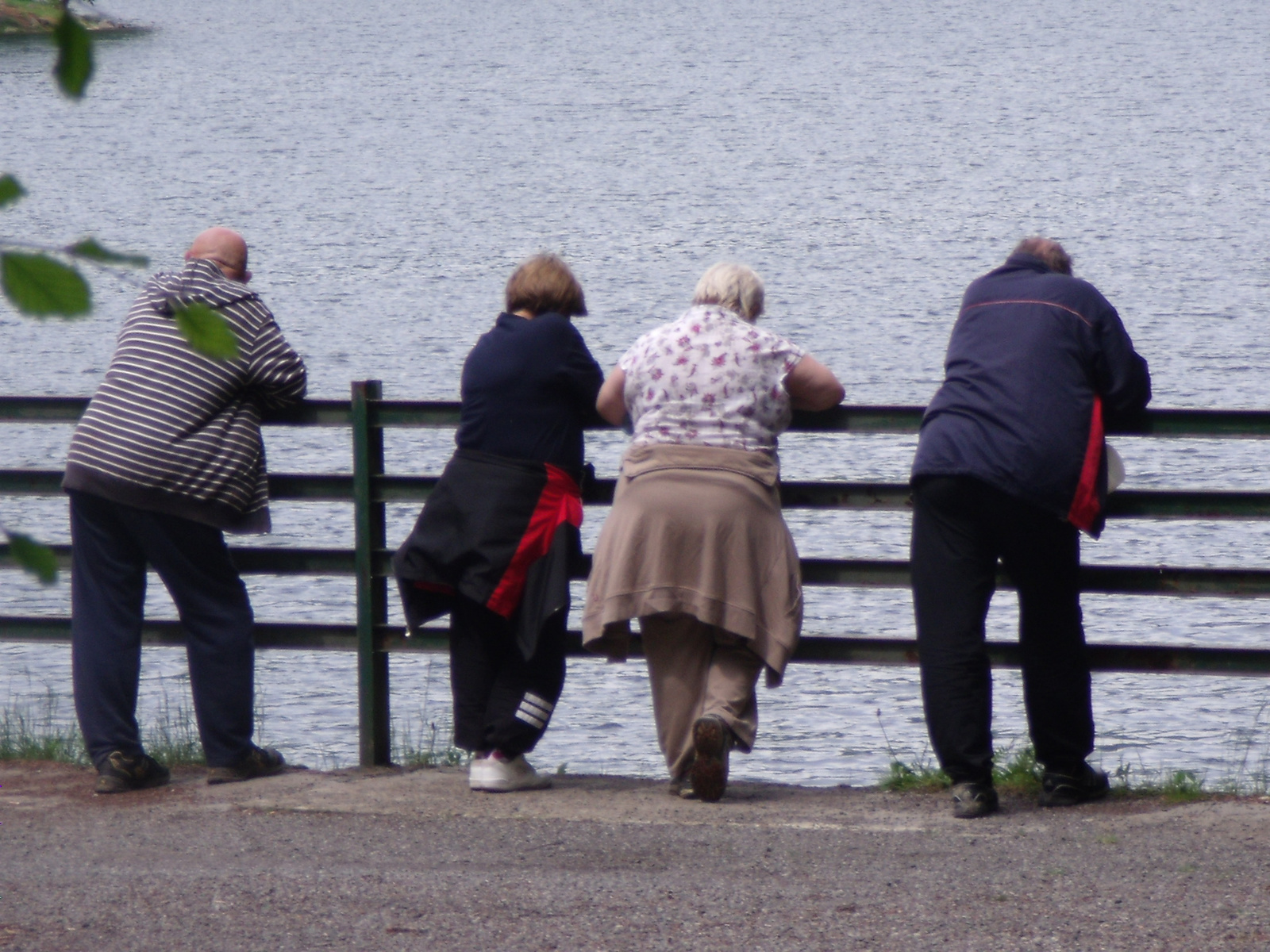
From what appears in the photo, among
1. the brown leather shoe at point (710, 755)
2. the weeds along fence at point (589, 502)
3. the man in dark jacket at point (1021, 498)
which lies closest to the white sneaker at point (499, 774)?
the weeds along fence at point (589, 502)

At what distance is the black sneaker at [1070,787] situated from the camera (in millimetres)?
4902

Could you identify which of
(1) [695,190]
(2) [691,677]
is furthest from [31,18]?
(1) [695,190]

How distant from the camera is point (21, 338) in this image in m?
31.9

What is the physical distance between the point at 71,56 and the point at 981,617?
3736mm

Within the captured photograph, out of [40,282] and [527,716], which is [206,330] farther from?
[527,716]

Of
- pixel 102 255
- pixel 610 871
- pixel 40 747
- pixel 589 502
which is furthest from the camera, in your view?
pixel 40 747

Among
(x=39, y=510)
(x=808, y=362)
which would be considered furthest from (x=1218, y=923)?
(x=39, y=510)

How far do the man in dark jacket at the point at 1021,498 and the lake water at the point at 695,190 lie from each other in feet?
26.7

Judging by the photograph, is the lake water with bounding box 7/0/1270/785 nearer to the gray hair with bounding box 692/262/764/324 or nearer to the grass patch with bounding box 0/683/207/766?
the grass patch with bounding box 0/683/207/766

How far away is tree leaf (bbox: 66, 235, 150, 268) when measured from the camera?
53.0 inches

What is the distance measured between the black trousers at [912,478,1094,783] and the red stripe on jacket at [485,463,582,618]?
983 mm

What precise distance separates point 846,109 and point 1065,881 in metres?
46.2

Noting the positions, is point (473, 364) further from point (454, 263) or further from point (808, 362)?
point (454, 263)

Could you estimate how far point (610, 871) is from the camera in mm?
4199
